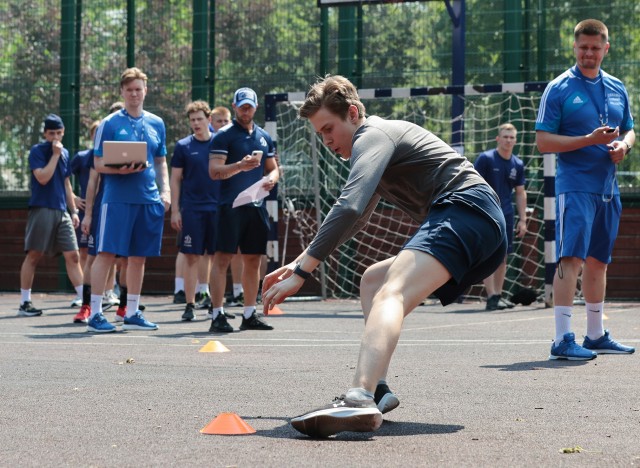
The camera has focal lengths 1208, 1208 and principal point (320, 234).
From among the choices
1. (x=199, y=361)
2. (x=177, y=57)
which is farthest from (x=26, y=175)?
(x=199, y=361)

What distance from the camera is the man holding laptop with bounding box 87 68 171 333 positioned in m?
10.3

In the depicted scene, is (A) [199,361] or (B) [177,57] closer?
(A) [199,361]

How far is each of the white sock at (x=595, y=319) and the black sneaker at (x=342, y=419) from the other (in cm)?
399

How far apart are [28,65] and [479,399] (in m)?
14.7

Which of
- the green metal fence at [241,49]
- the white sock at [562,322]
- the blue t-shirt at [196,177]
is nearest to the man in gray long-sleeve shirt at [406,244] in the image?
the white sock at [562,322]

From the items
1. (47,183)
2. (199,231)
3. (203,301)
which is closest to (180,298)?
(203,301)

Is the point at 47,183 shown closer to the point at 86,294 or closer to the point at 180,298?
the point at 86,294

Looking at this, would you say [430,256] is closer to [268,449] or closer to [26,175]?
[268,449]

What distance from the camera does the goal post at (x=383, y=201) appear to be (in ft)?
53.4

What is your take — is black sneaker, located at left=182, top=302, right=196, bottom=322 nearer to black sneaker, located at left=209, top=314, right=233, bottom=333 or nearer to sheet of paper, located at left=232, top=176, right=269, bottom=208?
black sneaker, located at left=209, top=314, right=233, bottom=333

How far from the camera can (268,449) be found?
4586mm

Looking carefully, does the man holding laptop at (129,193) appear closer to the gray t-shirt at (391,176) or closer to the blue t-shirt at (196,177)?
the blue t-shirt at (196,177)

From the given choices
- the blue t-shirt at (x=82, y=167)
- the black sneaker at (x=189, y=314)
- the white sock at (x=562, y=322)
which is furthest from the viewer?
the blue t-shirt at (x=82, y=167)

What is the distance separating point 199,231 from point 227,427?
843cm
